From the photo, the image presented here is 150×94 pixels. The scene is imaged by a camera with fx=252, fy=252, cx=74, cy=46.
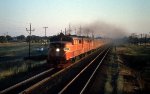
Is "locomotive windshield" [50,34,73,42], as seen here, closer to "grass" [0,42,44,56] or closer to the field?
the field

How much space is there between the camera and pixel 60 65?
2766 centimetres

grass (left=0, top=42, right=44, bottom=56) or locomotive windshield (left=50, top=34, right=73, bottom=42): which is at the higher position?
locomotive windshield (left=50, top=34, right=73, bottom=42)

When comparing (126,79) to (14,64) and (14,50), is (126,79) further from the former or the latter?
(14,50)

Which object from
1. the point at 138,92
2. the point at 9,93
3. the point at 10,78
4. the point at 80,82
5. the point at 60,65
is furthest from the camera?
the point at 60,65

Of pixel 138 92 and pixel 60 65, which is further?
pixel 60 65

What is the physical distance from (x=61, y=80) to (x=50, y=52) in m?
7.08

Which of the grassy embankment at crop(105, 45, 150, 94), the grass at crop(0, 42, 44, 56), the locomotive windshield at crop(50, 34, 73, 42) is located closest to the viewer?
the grassy embankment at crop(105, 45, 150, 94)

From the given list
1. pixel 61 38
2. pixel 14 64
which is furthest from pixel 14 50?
pixel 61 38

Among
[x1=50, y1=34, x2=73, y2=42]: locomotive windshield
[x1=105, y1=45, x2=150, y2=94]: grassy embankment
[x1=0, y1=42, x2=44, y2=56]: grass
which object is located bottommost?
[x1=0, y1=42, x2=44, y2=56]: grass

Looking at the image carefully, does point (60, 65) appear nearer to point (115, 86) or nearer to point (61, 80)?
point (61, 80)

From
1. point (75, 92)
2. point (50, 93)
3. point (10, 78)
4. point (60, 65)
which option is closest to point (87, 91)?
point (75, 92)

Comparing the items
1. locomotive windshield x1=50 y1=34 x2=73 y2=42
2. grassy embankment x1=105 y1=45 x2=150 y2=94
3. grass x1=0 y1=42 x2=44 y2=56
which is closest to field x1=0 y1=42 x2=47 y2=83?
grass x1=0 y1=42 x2=44 y2=56

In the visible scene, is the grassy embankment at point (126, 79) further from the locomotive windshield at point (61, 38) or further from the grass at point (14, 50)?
the grass at point (14, 50)

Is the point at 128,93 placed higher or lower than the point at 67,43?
lower
